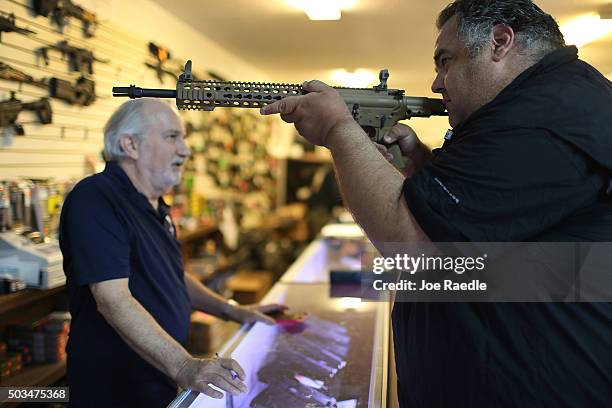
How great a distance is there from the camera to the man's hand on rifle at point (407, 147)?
58.0 inches

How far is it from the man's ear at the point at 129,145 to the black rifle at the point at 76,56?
0.98 metres

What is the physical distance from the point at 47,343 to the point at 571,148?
2.45 m

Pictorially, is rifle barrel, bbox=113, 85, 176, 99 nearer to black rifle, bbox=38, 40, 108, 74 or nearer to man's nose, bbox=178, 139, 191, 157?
man's nose, bbox=178, 139, 191, 157

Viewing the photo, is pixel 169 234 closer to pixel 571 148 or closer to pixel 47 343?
pixel 47 343

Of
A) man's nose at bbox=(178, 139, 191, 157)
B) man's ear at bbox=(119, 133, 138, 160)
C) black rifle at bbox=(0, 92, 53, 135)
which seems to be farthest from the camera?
black rifle at bbox=(0, 92, 53, 135)

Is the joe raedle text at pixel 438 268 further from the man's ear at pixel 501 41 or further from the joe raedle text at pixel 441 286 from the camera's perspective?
the man's ear at pixel 501 41

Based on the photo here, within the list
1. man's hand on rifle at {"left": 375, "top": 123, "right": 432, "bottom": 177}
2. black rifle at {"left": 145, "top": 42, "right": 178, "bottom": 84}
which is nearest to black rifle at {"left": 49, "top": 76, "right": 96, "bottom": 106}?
black rifle at {"left": 145, "top": 42, "right": 178, "bottom": 84}

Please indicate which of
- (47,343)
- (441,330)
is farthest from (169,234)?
(441,330)

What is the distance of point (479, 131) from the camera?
3.35 ft

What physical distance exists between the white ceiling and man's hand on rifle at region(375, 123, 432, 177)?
1.10 metres

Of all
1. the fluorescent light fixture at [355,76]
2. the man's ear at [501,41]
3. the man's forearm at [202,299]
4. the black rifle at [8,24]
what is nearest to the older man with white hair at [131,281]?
the man's forearm at [202,299]

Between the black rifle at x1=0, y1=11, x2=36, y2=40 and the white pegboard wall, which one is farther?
the white pegboard wall

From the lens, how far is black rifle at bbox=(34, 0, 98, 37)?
2453mm

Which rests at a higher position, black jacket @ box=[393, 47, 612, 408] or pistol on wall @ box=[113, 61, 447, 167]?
pistol on wall @ box=[113, 61, 447, 167]
